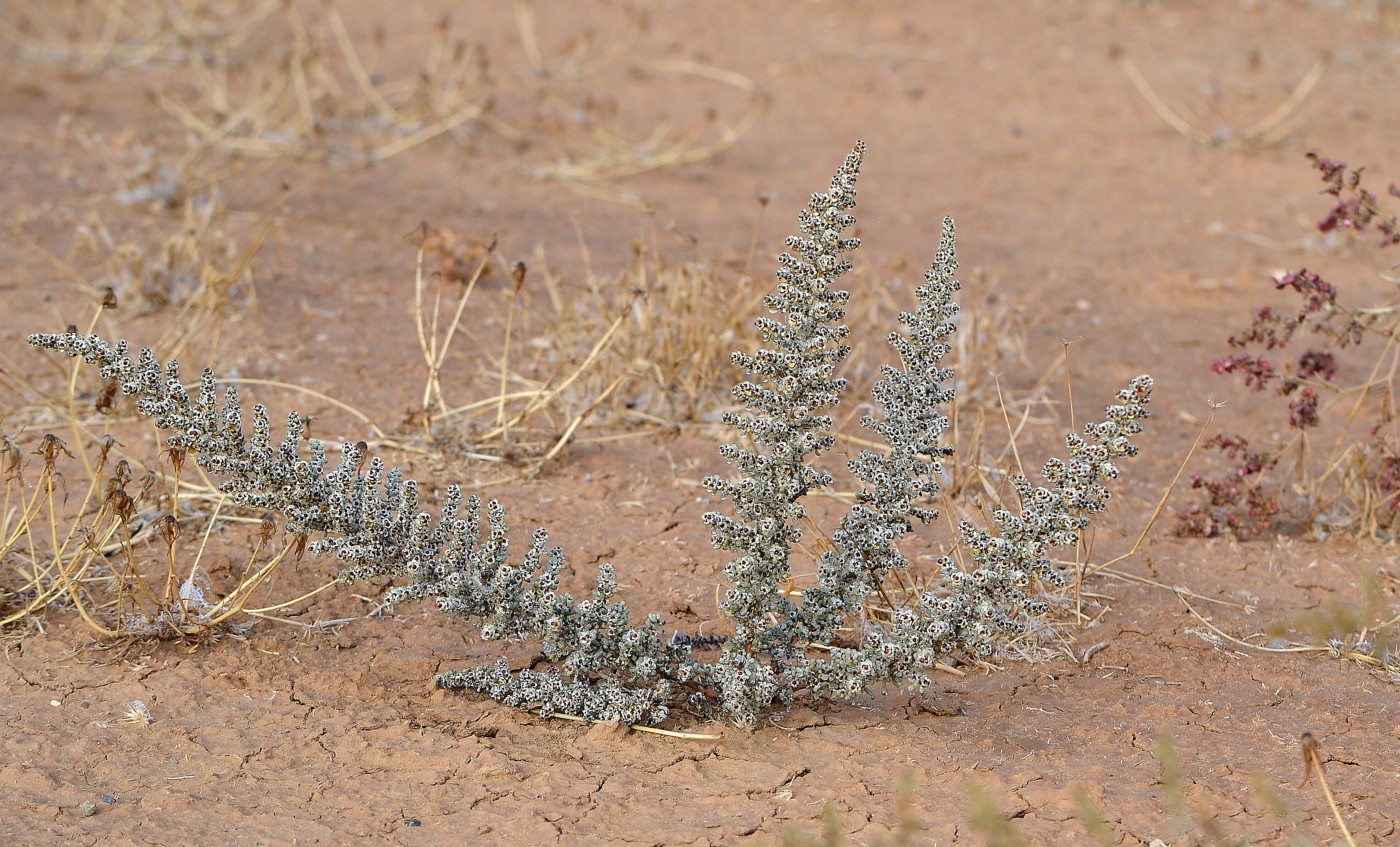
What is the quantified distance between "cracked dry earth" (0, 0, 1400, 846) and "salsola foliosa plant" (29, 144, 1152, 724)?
15cm

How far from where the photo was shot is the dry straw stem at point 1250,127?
8.07m

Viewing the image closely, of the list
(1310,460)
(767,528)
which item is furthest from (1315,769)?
(1310,460)

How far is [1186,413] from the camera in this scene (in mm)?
5137

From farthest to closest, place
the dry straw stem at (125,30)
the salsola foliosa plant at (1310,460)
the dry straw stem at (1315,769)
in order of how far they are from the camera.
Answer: the dry straw stem at (125,30) → the salsola foliosa plant at (1310,460) → the dry straw stem at (1315,769)

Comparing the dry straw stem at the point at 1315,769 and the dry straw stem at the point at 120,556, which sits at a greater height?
the dry straw stem at the point at 1315,769

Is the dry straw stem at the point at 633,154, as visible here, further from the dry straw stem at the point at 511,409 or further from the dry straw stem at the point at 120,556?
the dry straw stem at the point at 120,556

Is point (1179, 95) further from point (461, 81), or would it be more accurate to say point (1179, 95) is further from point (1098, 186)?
point (461, 81)

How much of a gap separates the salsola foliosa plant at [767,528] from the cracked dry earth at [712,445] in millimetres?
147

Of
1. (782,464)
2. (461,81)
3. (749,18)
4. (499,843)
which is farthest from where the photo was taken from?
(749,18)

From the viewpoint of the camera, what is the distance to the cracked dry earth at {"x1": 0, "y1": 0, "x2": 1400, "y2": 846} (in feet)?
8.85

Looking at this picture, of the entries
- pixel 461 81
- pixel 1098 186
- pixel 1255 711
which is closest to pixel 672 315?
pixel 1255 711

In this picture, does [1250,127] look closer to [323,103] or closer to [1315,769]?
[323,103]

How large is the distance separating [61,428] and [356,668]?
1775mm

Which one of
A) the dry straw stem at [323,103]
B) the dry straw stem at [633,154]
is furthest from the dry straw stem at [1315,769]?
the dry straw stem at [323,103]
